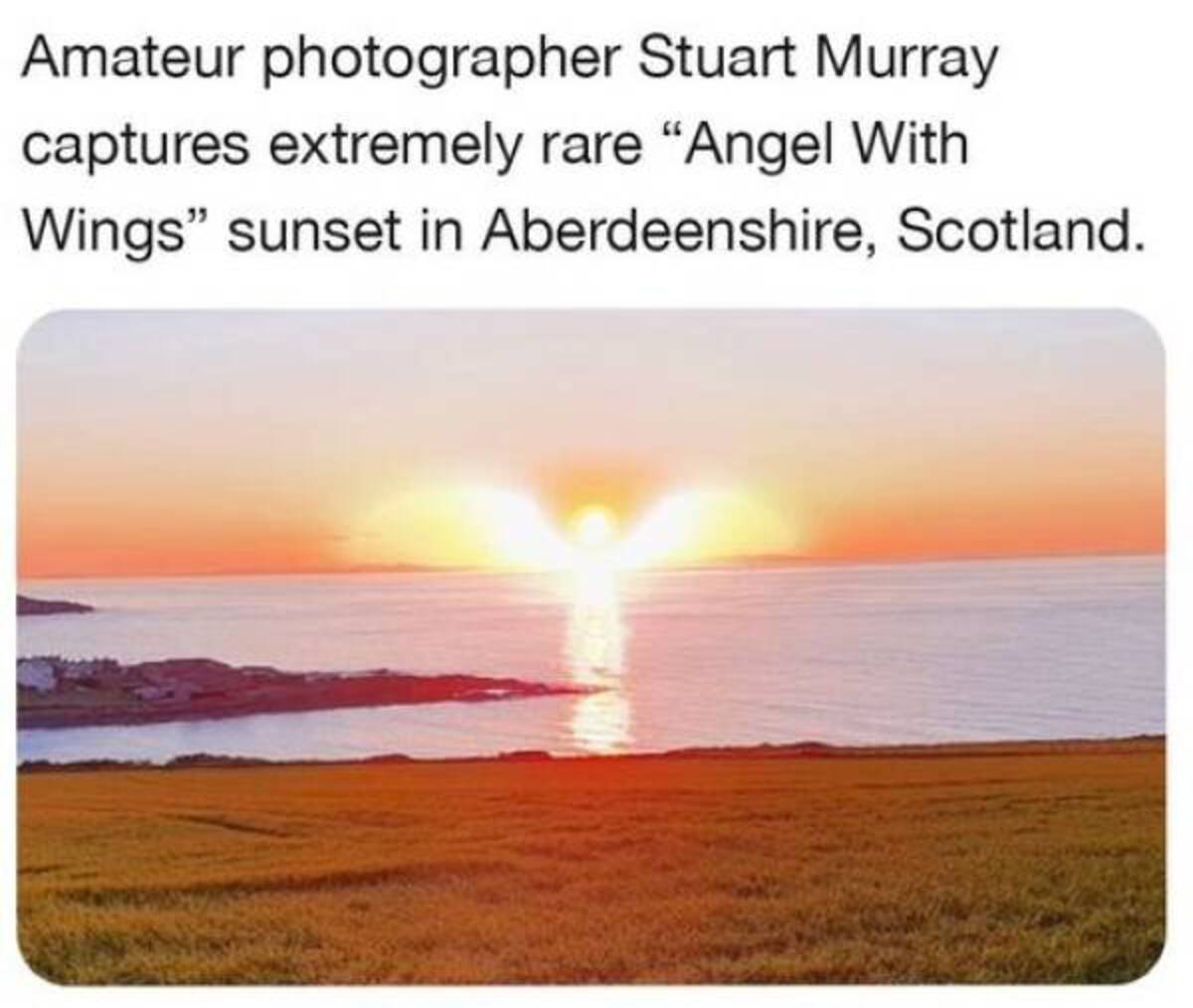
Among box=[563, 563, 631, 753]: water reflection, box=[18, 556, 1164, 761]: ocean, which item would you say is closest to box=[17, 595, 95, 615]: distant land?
box=[18, 556, 1164, 761]: ocean

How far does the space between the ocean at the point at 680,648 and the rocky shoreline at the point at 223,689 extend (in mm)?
28

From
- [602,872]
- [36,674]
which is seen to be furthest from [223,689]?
[602,872]

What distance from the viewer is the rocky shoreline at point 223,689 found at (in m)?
5.90

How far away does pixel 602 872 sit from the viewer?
19.5ft

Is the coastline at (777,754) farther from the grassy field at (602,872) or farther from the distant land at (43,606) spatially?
the distant land at (43,606)

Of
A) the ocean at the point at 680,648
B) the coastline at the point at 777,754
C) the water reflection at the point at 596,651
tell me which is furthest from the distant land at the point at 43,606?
the water reflection at the point at 596,651

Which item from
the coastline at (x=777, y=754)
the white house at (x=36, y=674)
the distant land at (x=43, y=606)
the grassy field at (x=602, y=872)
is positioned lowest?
the grassy field at (x=602, y=872)

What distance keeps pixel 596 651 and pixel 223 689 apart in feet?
3.27

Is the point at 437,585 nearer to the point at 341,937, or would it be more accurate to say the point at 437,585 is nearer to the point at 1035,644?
the point at 341,937

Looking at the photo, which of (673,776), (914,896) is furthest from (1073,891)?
(673,776)

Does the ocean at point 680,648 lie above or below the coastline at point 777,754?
above

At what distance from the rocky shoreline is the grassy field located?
18 cm

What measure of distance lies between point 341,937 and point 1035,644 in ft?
→ 6.50

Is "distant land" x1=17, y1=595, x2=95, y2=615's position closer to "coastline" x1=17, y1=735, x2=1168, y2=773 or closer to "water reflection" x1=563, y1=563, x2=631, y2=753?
"coastline" x1=17, y1=735, x2=1168, y2=773
